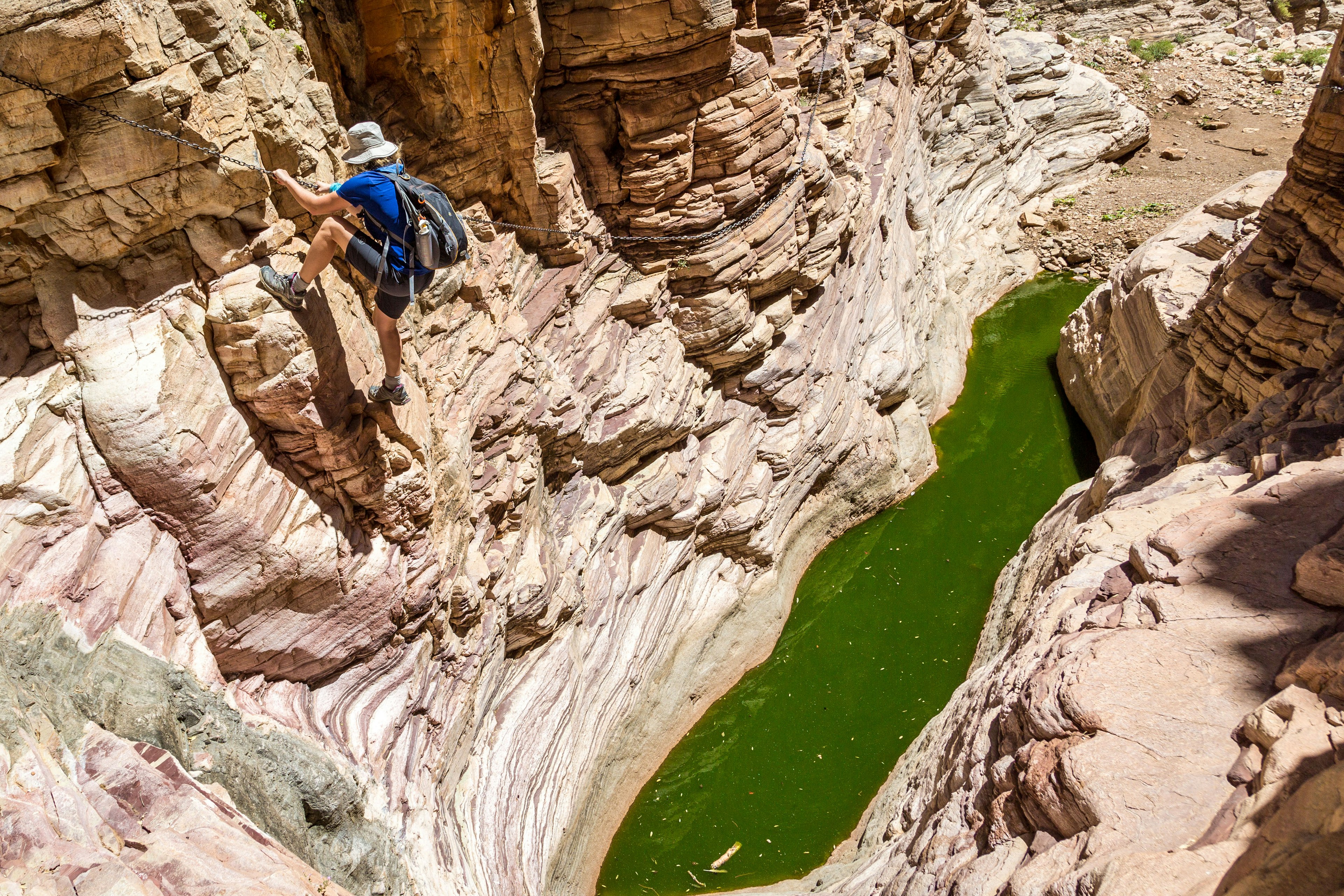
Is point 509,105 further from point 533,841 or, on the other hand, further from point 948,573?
point 948,573

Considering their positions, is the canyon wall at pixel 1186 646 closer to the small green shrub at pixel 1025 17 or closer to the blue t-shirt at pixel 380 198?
the blue t-shirt at pixel 380 198

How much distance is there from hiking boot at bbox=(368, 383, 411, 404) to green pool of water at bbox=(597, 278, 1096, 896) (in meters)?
5.35

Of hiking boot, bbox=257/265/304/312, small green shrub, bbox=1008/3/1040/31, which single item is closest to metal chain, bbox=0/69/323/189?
hiking boot, bbox=257/265/304/312

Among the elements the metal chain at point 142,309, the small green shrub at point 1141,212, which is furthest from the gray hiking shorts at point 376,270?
the small green shrub at point 1141,212

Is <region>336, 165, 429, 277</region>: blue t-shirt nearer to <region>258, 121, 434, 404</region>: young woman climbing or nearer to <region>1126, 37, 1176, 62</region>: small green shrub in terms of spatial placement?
<region>258, 121, 434, 404</region>: young woman climbing

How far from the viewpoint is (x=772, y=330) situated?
36.5 ft

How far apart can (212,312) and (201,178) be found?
0.83m

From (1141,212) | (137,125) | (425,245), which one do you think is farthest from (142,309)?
(1141,212)

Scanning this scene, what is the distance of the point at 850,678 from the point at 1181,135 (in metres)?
17.1

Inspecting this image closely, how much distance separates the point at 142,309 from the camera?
17.8ft

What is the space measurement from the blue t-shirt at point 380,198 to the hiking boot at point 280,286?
718mm

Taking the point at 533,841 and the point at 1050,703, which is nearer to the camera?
the point at 1050,703

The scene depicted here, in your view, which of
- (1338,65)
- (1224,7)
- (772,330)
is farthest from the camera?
(1224,7)

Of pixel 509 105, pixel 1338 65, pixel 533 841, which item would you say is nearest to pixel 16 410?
pixel 509 105
